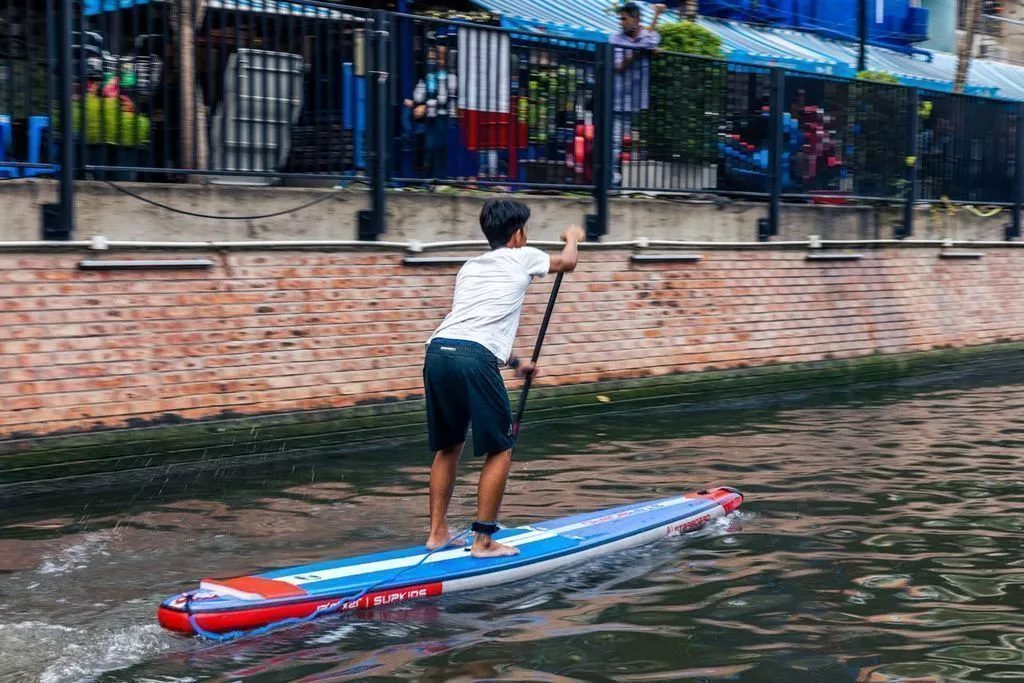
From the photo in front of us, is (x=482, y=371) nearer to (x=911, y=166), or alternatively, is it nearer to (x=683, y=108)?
(x=683, y=108)

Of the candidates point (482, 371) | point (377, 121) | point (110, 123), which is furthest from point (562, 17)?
point (482, 371)

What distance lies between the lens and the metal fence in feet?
30.2

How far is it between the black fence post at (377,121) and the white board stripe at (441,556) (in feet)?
13.2

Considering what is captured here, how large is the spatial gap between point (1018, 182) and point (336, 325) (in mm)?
10930

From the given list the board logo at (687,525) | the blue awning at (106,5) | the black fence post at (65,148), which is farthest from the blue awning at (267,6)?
the board logo at (687,525)

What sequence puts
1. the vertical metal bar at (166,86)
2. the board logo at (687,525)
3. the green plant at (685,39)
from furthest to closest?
the green plant at (685,39), the vertical metal bar at (166,86), the board logo at (687,525)

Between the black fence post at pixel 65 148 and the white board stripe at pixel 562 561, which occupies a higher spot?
the black fence post at pixel 65 148

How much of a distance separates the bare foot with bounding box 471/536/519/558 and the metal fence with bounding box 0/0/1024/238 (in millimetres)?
4268

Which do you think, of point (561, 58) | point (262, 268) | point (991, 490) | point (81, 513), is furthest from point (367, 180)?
point (991, 490)

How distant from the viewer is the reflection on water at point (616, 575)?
5082 mm

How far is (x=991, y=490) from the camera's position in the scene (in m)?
8.24

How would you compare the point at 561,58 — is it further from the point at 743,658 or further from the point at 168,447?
the point at 743,658

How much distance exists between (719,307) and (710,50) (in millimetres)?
4044

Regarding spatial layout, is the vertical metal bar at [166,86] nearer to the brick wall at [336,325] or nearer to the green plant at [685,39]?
the brick wall at [336,325]
